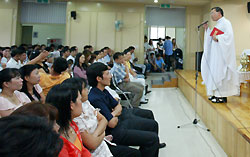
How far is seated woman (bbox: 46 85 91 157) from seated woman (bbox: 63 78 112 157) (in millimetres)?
100

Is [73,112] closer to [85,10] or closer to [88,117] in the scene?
[88,117]

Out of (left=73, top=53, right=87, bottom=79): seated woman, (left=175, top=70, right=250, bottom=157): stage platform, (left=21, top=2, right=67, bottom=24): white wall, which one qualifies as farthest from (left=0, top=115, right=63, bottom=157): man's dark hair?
(left=21, top=2, right=67, bottom=24): white wall

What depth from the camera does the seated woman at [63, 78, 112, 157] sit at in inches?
51.4

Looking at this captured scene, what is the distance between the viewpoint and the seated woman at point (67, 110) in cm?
108

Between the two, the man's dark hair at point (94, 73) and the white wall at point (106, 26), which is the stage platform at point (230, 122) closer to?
the man's dark hair at point (94, 73)

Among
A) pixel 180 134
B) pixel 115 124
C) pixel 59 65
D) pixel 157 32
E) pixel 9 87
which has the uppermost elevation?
pixel 157 32

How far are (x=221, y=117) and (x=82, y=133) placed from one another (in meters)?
1.90

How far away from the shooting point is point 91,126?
1.41 m

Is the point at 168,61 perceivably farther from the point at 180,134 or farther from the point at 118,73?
the point at 180,134

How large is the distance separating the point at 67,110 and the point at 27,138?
695 mm

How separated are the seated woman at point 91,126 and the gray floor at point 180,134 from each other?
1.12 m

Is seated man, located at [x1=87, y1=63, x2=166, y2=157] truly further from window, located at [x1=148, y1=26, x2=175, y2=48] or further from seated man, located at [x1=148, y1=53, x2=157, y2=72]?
window, located at [x1=148, y1=26, x2=175, y2=48]

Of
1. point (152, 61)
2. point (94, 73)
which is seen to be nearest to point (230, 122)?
point (94, 73)

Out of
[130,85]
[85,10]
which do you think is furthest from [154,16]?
[130,85]
